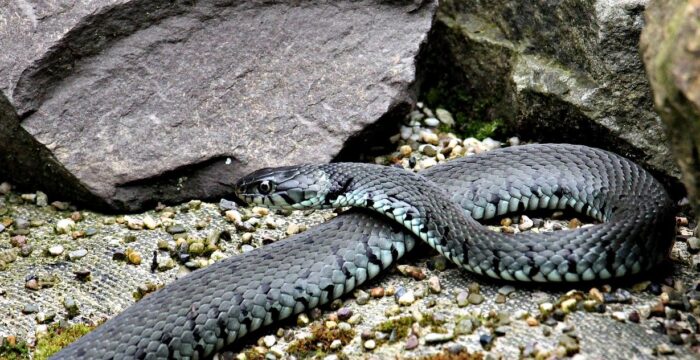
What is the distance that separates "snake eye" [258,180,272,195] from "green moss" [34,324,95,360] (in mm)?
1738

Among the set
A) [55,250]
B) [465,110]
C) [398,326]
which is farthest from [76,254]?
[465,110]

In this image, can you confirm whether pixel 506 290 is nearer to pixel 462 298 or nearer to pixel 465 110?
pixel 462 298

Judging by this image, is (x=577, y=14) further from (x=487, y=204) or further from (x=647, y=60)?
(x=647, y=60)

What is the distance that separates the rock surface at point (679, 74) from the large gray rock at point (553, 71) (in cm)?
252

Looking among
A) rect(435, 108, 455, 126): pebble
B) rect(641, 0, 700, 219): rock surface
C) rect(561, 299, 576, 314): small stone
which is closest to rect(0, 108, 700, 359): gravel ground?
rect(561, 299, 576, 314): small stone

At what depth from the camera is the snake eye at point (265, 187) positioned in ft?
26.4

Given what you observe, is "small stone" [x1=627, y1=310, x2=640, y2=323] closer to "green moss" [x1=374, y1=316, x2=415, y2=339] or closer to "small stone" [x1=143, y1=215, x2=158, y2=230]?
"green moss" [x1=374, y1=316, x2=415, y2=339]

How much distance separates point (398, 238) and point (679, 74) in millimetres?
3122

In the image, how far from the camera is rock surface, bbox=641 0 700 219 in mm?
5102

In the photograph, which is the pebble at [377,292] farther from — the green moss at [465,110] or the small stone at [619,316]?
the green moss at [465,110]

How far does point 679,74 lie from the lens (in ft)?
16.9

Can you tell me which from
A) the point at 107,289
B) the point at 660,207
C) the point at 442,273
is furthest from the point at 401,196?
the point at 107,289

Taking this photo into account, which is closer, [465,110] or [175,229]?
[175,229]

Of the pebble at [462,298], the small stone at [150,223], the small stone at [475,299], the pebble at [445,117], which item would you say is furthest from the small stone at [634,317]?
the small stone at [150,223]
